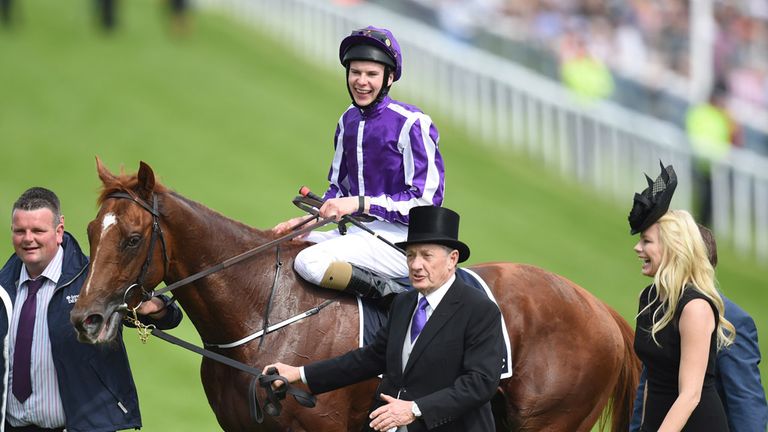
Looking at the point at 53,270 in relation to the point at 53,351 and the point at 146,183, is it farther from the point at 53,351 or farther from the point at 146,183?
the point at 146,183

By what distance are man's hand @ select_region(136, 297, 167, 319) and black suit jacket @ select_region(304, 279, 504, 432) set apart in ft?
4.24

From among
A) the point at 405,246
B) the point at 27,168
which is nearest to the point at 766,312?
the point at 27,168

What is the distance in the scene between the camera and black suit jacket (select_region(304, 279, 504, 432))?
5.16 m

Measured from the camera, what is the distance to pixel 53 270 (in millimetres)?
6023

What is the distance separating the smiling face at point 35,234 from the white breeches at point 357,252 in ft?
4.09

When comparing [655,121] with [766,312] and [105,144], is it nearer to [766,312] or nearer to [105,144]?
[766,312]

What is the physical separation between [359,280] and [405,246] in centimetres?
107

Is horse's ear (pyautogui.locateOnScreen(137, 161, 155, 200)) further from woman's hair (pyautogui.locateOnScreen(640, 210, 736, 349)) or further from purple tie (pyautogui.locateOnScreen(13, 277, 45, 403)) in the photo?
woman's hair (pyautogui.locateOnScreen(640, 210, 736, 349))

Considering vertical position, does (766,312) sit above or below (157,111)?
below

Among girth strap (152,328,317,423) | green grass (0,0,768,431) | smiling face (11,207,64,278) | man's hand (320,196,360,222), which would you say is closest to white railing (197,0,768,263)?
green grass (0,0,768,431)

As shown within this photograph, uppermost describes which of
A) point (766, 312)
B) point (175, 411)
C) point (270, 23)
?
point (270, 23)

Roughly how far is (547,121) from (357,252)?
43.1ft

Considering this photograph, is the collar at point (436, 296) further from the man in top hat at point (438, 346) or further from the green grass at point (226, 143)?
the green grass at point (226, 143)

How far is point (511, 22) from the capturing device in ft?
70.4
